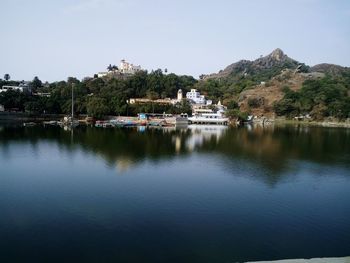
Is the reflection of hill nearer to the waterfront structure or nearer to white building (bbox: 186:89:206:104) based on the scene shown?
the waterfront structure

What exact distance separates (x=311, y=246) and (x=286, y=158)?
17.5 meters

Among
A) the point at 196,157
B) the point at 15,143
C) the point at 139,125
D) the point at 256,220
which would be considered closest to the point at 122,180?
the point at 256,220

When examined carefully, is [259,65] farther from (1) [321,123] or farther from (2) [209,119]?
(2) [209,119]

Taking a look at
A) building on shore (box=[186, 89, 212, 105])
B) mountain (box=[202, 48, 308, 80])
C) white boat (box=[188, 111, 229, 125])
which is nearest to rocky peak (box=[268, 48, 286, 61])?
mountain (box=[202, 48, 308, 80])

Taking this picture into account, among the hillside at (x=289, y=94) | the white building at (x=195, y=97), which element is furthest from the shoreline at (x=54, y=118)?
the white building at (x=195, y=97)

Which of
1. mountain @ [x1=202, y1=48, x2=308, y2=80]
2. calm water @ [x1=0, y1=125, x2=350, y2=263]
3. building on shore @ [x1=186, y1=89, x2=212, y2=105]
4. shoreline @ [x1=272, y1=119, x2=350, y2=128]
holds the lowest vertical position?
calm water @ [x1=0, y1=125, x2=350, y2=263]

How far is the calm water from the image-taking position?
10.5m

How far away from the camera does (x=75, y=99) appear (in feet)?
213

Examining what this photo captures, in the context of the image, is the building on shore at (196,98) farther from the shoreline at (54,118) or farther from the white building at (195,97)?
the shoreline at (54,118)

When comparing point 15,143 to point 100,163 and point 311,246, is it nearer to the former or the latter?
point 100,163

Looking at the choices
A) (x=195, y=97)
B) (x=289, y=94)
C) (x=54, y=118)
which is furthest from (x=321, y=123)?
(x=54, y=118)

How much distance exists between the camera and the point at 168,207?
14367 mm

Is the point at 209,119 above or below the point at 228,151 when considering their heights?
above

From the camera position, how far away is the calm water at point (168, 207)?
10477mm
